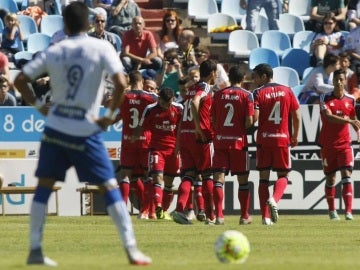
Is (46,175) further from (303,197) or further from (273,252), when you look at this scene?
(303,197)

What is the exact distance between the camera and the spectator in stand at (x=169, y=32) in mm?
25391

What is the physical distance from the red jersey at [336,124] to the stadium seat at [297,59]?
6.07 meters

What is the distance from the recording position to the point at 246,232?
53.1 ft

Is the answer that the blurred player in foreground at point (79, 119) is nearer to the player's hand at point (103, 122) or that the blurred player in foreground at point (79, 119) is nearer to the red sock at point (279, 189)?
the player's hand at point (103, 122)

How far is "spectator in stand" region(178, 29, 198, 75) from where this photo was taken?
78.7 ft

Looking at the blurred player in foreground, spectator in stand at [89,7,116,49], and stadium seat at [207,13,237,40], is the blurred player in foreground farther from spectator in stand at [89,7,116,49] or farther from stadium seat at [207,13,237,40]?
stadium seat at [207,13,237,40]

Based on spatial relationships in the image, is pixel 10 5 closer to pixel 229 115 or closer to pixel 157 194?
pixel 157 194

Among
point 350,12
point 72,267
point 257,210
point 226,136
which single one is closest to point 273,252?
point 72,267

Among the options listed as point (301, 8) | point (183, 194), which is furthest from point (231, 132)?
point (301, 8)

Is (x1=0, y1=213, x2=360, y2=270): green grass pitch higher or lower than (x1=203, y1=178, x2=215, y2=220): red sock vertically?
higher

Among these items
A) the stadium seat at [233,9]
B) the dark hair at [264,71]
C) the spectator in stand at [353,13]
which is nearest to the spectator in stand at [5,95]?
the dark hair at [264,71]

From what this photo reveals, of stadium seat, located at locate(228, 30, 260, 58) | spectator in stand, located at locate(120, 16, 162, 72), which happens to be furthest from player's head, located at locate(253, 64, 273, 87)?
stadium seat, located at locate(228, 30, 260, 58)

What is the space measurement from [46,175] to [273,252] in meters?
3.01

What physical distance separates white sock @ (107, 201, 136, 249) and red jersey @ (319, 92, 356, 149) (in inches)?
376
